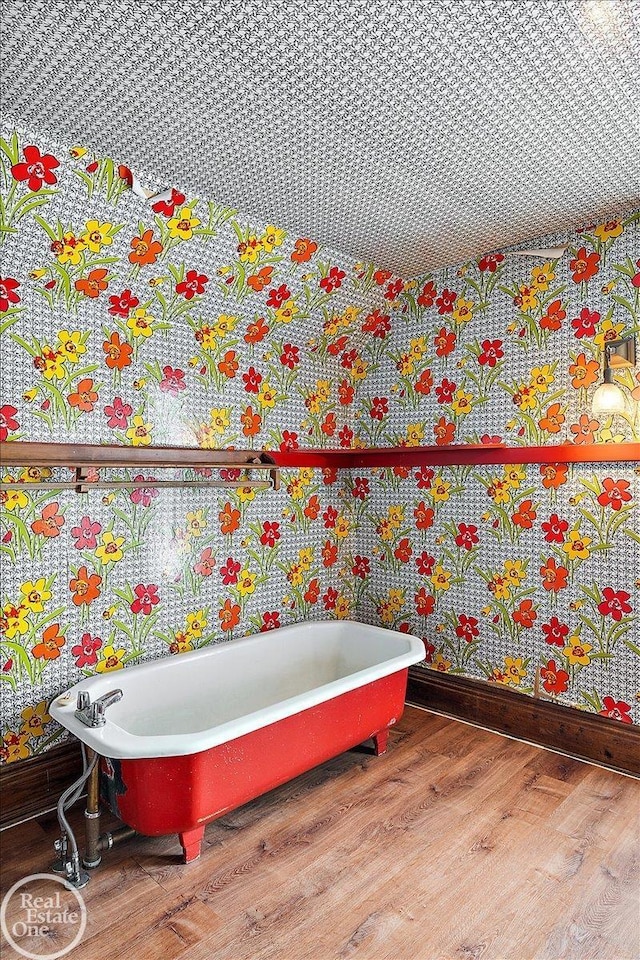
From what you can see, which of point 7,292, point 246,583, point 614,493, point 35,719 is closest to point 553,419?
point 614,493

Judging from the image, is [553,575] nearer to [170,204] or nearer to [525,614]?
[525,614]

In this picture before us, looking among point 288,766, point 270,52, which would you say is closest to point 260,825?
point 288,766

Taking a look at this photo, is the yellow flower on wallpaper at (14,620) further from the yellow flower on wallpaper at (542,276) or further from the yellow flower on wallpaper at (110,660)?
the yellow flower on wallpaper at (542,276)

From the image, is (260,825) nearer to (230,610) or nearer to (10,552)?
(230,610)

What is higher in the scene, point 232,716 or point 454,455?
point 454,455

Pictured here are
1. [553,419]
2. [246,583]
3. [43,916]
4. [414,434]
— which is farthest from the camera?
[414,434]

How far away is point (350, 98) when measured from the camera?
1.88 meters

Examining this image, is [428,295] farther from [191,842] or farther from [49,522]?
[191,842]

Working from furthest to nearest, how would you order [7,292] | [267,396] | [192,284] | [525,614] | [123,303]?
[267,396] → [525,614] → [192,284] → [123,303] → [7,292]

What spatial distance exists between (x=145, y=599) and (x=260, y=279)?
4.98 ft

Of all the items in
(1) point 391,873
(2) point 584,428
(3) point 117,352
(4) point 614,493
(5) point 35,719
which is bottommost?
(1) point 391,873

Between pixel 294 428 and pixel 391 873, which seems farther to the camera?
pixel 294 428

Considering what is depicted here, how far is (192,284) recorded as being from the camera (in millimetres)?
2727

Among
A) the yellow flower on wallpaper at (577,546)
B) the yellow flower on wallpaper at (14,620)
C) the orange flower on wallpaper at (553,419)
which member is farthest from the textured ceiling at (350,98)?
the yellow flower on wallpaper at (14,620)
